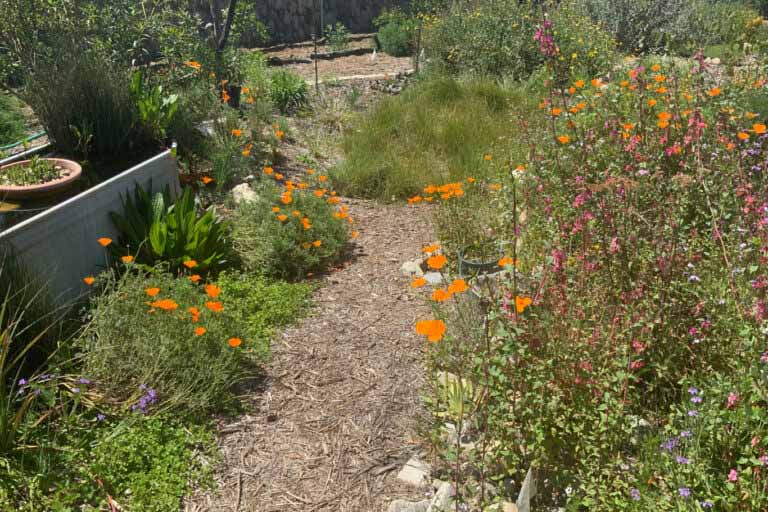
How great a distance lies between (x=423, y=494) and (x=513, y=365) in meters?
0.70

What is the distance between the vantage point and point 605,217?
306 centimetres

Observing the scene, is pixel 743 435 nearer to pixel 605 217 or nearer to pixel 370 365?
pixel 605 217

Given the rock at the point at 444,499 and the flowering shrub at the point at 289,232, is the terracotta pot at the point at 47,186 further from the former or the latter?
the rock at the point at 444,499

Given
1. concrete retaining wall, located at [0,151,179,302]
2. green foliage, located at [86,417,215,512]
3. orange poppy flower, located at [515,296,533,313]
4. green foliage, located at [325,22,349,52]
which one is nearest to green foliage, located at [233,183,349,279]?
concrete retaining wall, located at [0,151,179,302]

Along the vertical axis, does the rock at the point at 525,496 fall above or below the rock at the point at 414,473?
above

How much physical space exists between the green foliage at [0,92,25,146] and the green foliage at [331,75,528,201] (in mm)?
2817

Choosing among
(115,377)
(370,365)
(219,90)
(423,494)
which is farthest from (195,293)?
(219,90)

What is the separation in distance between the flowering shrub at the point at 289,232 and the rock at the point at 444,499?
91.8 inches

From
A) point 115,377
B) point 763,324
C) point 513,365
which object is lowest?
point 115,377

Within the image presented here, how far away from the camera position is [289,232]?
4.67 m

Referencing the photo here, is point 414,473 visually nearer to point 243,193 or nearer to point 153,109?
point 243,193

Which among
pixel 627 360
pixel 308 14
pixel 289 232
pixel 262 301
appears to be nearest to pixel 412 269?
pixel 289 232

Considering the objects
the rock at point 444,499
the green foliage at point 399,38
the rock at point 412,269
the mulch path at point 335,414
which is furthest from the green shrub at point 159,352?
the green foliage at point 399,38

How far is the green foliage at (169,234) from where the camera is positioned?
14.0 ft
